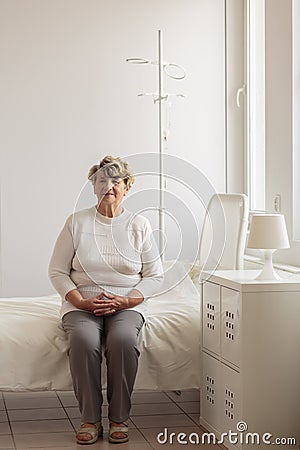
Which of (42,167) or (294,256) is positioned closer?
(294,256)

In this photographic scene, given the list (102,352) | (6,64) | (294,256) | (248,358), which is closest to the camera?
(248,358)

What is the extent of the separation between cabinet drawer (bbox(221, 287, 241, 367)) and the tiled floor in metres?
0.37

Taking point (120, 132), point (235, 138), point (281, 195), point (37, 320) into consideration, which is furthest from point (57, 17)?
point (37, 320)

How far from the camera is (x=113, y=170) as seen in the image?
3.73 m

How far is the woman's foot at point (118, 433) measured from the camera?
340 cm

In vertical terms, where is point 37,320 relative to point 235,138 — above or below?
below

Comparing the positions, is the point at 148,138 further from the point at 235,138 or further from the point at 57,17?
the point at 57,17

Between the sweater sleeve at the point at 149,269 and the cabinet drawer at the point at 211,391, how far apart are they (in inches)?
13.9

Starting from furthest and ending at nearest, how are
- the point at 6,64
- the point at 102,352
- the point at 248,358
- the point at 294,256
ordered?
the point at 6,64
the point at 294,256
the point at 102,352
the point at 248,358

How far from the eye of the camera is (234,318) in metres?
3.29

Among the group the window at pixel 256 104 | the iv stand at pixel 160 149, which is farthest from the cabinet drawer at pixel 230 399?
the window at pixel 256 104

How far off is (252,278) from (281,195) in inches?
39.2

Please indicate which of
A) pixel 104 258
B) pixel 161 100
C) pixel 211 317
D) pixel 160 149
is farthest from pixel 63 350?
pixel 161 100

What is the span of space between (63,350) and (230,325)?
71 centimetres
